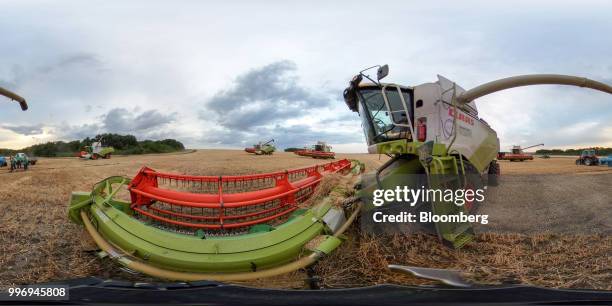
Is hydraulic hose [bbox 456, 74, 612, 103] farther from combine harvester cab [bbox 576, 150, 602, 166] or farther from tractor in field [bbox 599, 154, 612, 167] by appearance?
combine harvester cab [bbox 576, 150, 602, 166]

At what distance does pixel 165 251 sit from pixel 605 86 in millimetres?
7884

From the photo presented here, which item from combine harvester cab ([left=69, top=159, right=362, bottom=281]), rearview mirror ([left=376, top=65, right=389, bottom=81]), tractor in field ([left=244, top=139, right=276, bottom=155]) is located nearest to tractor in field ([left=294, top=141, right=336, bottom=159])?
tractor in field ([left=244, top=139, right=276, bottom=155])

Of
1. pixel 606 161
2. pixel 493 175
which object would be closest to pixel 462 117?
pixel 493 175

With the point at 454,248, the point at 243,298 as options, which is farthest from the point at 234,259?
the point at 454,248

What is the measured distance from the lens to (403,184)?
16.6 ft

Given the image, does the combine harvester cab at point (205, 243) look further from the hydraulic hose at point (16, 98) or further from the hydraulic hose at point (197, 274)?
the hydraulic hose at point (16, 98)

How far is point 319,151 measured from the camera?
99.8 ft

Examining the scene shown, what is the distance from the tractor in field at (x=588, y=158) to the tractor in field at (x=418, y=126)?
21.2m

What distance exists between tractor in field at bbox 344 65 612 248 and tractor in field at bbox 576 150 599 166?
21233 mm

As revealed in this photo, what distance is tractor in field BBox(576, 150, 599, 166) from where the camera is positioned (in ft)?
74.7

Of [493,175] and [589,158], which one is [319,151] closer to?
[589,158]

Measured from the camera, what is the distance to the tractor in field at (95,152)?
28.4m

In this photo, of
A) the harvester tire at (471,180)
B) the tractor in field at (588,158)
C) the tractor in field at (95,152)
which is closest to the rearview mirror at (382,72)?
the harvester tire at (471,180)

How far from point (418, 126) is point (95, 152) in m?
30.0
